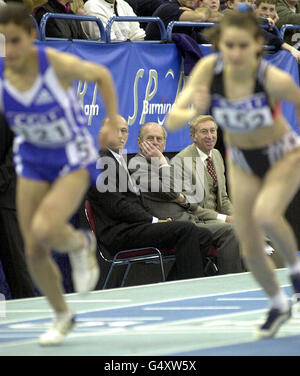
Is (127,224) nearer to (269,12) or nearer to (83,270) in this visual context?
(83,270)

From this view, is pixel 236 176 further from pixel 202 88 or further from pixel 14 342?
pixel 14 342

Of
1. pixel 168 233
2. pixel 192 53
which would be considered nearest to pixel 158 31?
pixel 192 53

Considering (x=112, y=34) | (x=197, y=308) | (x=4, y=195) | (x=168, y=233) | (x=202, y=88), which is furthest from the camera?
(x=112, y=34)

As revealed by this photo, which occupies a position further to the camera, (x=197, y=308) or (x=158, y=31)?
(x=158, y=31)

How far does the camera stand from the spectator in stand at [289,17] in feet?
38.7

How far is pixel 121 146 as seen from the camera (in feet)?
30.5

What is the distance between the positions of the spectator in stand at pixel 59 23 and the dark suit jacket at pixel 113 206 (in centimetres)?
129

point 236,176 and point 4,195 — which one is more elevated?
point 236,176

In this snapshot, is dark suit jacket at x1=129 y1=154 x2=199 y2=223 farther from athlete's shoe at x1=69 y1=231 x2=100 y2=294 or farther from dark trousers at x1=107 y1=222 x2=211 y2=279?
athlete's shoe at x1=69 y1=231 x2=100 y2=294

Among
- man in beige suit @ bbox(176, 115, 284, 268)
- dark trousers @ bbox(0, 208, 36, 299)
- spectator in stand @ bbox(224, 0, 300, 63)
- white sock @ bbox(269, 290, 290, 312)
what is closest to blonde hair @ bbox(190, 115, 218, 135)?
man in beige suit @ bbox(176, 115, 284, 268)

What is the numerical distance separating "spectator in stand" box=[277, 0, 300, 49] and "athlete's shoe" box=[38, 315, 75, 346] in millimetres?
6806

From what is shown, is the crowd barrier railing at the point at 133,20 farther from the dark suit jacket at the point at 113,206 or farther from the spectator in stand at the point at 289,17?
the spectator in stand at the point at 289,17

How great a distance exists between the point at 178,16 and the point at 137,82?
1.11 metres

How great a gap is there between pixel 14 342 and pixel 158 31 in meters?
5.31
